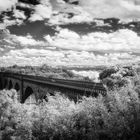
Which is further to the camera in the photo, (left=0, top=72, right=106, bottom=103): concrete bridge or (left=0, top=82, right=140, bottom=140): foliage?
(left=0, top=72, right=106, bottom=103): concrete bridge

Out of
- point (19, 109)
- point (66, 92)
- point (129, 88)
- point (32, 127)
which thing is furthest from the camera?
point (66, 92)

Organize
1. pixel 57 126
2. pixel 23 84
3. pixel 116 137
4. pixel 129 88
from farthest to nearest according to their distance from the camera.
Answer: pixel 23 84 → pixel 57 126 → pixel 129 88 → pixel 116 137

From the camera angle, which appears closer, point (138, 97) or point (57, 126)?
point (138, 97)

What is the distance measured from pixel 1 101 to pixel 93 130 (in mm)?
15340

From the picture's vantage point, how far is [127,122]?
10.2 m

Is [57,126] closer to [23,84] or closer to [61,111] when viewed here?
[61,111]

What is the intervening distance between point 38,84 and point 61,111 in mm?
26726

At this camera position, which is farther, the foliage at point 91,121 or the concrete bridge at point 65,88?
the concrete bridge at point 65,88

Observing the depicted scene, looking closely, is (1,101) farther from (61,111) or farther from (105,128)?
(105,128)

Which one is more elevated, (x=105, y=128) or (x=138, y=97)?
(x=138, y=97)

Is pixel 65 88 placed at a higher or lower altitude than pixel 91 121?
lower

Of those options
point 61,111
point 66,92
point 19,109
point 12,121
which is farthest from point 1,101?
point 61,111

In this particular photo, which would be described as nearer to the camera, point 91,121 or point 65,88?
point 91,121

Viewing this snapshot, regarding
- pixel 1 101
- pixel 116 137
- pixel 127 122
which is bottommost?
pixel 1 101
